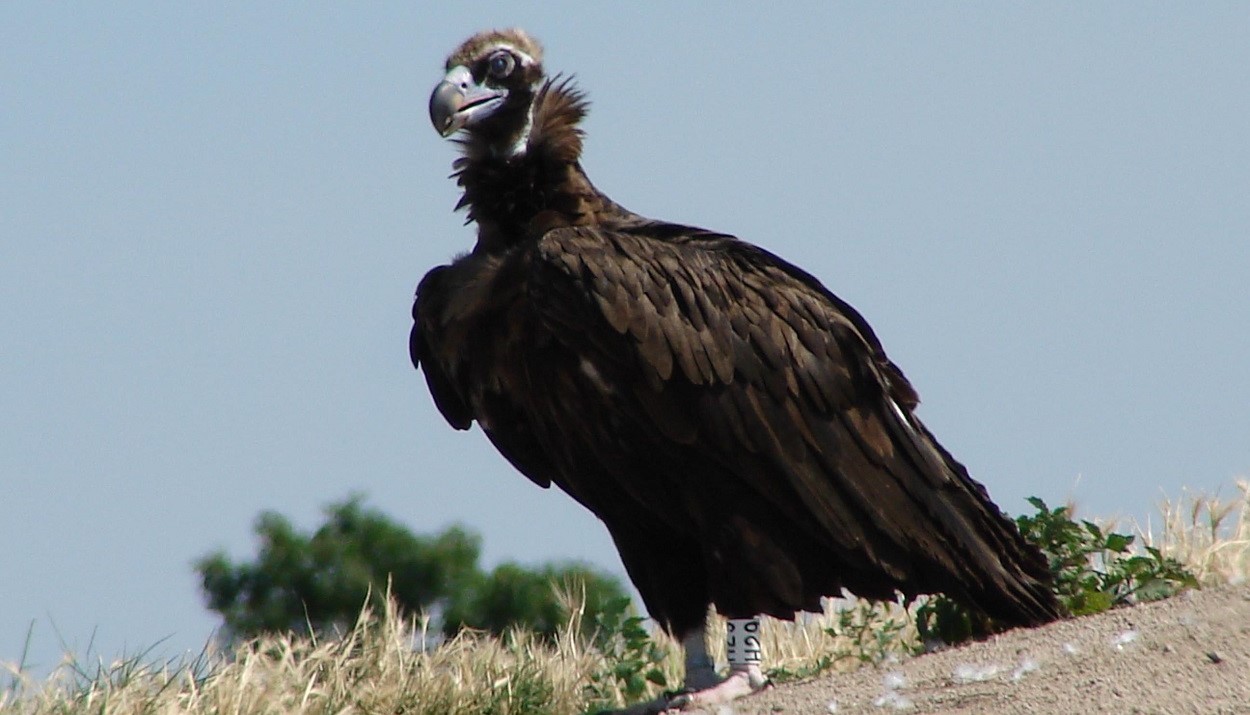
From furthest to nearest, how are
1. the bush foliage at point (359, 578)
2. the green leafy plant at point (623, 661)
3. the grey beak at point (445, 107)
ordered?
the bush foliage at point (359, 578) → the green leafy plant at point (623, 661) → the grey beak at point (445, 107)

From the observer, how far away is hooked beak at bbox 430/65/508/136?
6418 mm

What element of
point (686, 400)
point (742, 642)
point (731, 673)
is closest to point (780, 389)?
point (686, 400)

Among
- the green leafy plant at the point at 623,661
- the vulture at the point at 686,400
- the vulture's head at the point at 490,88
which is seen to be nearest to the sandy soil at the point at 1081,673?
the vulture at the point at 686,400

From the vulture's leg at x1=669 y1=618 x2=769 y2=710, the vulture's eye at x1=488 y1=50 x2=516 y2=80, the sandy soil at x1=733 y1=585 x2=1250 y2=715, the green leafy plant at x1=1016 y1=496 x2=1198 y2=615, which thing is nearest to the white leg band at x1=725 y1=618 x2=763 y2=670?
the vulture's leg at x1=669 y1=618 x2=769 y2=710

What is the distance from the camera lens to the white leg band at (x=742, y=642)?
6160 mm

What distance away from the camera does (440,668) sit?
6.86 meters

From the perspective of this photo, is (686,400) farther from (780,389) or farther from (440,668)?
(440,668)

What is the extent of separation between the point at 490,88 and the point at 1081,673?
10.1 ft

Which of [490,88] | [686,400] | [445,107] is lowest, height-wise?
[686,400]

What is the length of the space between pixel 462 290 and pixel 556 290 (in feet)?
1.72

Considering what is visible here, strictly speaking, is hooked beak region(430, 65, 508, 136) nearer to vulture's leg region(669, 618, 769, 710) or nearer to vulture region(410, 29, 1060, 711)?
vulture region(410, 29, 1060, 711)

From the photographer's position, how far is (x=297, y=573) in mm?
12078

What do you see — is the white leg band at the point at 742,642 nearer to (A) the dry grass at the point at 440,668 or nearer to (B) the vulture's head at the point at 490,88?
(A) the dry grass at the point at 440,668

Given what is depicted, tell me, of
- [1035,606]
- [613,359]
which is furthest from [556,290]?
[1035,606]
